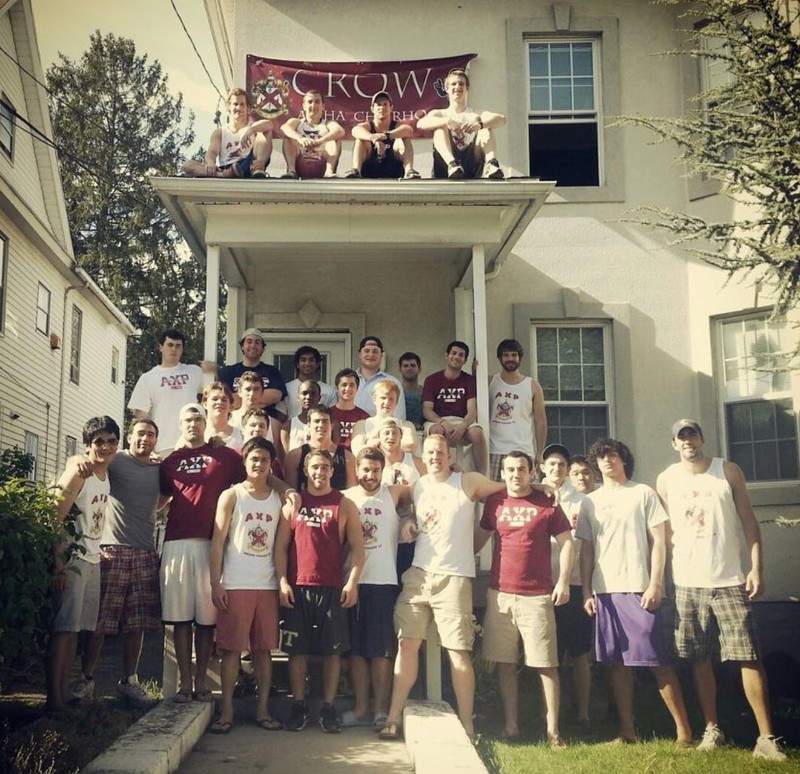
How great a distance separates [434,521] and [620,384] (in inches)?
168

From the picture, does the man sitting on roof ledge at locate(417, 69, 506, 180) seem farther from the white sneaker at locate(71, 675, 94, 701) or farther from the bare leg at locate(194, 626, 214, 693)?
the white sneaker at locate(71, 675, 94, 701)

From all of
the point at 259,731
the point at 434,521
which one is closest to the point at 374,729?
the point at 259,731

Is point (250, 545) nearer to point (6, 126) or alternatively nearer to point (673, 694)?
point (673, 694)

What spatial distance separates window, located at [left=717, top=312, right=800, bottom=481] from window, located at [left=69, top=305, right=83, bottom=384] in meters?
14.1

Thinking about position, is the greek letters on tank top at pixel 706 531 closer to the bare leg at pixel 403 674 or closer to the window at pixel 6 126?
the bare leg at pixel 403 674

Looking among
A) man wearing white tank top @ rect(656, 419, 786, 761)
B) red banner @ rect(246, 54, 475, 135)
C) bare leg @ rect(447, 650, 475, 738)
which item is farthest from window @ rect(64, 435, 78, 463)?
man wearing white tank top @ rect(656, 419, 786, 761)

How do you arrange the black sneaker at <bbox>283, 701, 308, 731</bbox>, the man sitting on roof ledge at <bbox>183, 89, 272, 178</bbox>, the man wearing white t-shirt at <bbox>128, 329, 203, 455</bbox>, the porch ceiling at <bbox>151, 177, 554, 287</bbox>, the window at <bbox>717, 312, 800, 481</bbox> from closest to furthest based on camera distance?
the black sneaker at <bbox>283, 701, 308, 731</bbox> → the man wearing white t-shirt at <bbox>128, 329, 203, 455</bbox> → the porch ceiling at <bbox>151, 177, 554, 287</bbox> → the man sitting on roof ledge at <bbox>183, 89, 272, 178</bbox> → the window at <bbox>717, 312, 800, 481</bbox>

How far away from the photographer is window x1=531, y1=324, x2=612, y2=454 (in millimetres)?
9562

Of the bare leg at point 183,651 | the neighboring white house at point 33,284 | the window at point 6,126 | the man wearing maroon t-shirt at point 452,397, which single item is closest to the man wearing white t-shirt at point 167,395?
the bare leg at point 183,651

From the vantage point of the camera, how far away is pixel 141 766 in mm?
4230

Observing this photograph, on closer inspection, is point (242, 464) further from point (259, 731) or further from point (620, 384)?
point (620, 384)

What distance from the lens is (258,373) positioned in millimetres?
6988

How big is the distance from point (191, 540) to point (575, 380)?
5.23m

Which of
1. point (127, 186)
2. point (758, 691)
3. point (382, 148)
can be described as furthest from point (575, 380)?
point (127, 186)
